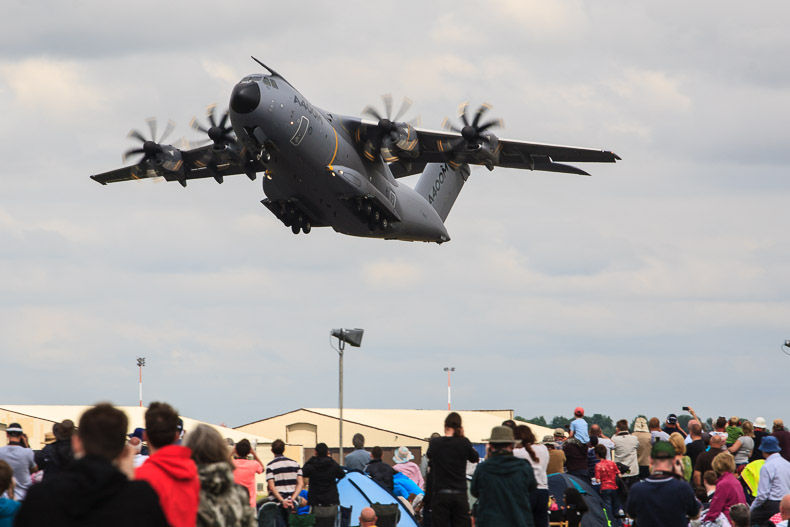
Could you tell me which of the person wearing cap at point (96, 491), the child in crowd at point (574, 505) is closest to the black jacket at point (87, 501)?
the person wearing cap at point (96, 491)

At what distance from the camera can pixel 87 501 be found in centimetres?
446

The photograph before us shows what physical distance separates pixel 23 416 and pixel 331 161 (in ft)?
44.7

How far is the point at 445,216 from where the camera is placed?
1439 inches

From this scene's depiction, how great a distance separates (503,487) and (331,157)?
56.7 ft

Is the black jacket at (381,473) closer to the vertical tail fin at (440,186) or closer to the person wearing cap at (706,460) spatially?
the person wearing cap at (706,460)

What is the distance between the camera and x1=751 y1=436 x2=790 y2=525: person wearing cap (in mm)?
11477

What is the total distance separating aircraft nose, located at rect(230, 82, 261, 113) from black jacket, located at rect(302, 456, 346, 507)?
446 inches

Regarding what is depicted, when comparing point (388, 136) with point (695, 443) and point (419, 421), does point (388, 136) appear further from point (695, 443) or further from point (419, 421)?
point (419, 421)

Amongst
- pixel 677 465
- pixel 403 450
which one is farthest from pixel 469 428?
pixel 677 465

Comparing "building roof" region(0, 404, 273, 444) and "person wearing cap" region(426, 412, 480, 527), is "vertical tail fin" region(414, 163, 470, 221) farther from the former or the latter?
"person wearing cap" region(426, 412, 480, 527)

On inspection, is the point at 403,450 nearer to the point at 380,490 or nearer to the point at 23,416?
the point at 380,490

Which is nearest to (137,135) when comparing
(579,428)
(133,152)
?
(133,152)

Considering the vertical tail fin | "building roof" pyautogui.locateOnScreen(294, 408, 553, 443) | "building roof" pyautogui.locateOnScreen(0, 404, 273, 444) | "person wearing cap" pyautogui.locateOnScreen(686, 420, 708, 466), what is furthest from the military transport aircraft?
"building roof" pyautogui.locateOnScreen(294, 408, 553, 443)

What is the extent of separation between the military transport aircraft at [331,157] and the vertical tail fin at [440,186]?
1915 millimetres
